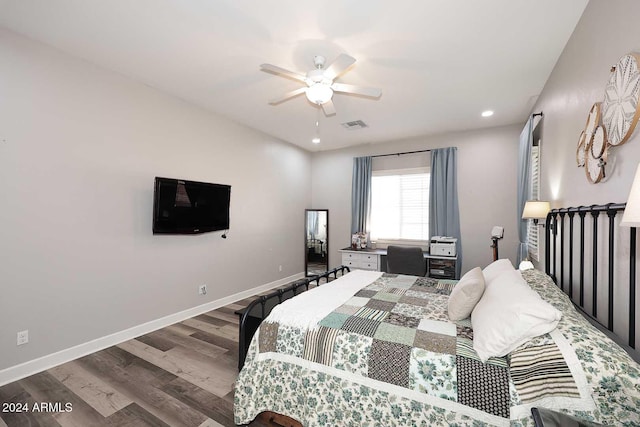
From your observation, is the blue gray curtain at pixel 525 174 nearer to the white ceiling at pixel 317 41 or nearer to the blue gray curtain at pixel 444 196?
the white ceiling at pixel 317 41

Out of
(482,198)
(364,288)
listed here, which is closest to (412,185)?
(482,198)

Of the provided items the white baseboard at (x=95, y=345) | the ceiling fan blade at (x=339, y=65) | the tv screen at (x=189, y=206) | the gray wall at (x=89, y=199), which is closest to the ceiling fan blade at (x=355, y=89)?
the ceiling fan blade at (x=339, y=65)

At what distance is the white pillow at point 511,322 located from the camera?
4.04 feet

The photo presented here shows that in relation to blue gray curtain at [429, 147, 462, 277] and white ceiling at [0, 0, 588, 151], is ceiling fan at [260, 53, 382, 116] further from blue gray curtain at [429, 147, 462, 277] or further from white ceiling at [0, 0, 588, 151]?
blue gray curtain at [429, 147, 462, 277]

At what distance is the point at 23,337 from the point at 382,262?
4.24 metres

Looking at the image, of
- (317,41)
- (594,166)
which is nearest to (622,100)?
(594,166)

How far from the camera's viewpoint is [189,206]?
3381 mm

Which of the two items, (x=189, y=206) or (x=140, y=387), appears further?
(x=189, y=206)

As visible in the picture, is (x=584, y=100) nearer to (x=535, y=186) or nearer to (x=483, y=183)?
(x=535, y=186)

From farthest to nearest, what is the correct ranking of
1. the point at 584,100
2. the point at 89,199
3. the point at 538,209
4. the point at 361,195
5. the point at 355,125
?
the point at 361,195
the point at 355,125
the point at 89,199
the point at 538,209
the point at 584,100

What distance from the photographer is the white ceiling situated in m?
1.93

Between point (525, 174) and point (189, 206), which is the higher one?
point (525, 174)

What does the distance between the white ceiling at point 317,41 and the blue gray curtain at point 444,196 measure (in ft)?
4.10

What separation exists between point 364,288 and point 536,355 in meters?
1.39
